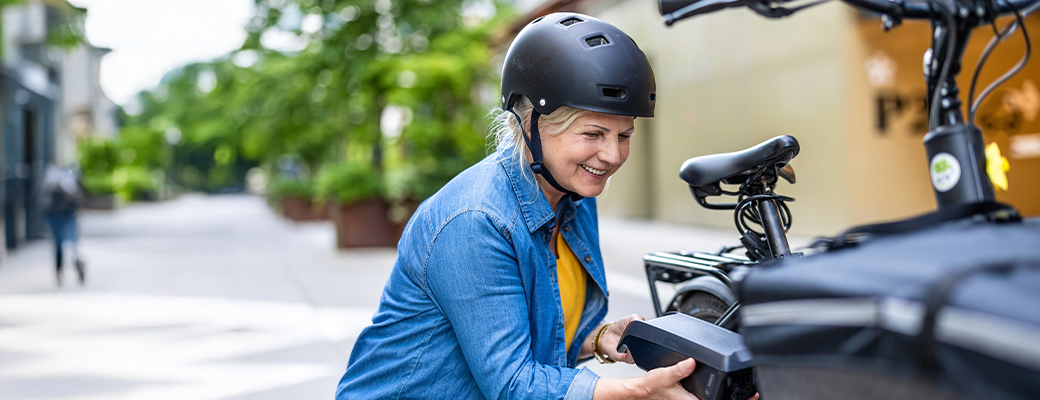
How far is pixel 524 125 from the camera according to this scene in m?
2.16

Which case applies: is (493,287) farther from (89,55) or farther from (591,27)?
(89,55)

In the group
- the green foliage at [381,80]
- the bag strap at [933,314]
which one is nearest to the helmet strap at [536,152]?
the bag strap at [933,314]

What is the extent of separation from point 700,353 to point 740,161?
0.88 metres

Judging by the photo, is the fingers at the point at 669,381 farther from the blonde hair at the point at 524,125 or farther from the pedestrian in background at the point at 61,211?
the pedestrian in background at the point at 61,211

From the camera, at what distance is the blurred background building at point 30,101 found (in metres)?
13.8

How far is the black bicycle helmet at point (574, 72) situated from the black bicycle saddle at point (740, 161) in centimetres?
36

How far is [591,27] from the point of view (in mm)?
2184

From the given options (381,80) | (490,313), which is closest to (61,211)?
(381,80)

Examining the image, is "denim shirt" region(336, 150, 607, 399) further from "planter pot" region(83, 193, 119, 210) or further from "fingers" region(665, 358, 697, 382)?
"planter pot" region(83, 193, 119, 210)

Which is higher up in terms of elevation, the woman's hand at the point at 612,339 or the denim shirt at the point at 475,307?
the denim shirt at the point at 475,307

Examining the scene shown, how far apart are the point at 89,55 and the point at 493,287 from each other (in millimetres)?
41825

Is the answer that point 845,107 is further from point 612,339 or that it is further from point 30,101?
point 30,101

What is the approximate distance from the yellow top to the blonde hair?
1.05ft

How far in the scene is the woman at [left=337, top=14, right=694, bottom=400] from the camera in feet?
6.07
